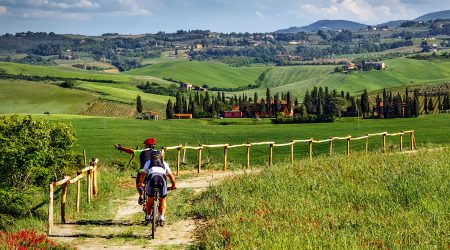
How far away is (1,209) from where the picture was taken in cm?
1752

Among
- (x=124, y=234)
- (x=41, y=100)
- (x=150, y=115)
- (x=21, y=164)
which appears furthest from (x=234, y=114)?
(x=124, y=234)

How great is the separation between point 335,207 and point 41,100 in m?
181

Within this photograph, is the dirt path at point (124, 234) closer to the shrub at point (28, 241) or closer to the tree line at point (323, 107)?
the shrub at point (28, 241)

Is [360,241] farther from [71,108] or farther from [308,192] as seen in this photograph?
[71,108]

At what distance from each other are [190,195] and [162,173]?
6.41 metres

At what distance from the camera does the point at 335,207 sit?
48.1 feet

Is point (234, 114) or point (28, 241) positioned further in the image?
point (234, 114)

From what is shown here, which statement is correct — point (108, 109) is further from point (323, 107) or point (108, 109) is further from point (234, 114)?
point (323, 107)

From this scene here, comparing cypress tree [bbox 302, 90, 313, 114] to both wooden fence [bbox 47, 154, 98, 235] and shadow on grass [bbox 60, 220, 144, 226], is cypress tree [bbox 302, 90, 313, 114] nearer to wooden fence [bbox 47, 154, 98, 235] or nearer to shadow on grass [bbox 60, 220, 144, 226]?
wooden fence [bbox 47, 154, 98, 235]

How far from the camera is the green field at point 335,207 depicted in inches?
433

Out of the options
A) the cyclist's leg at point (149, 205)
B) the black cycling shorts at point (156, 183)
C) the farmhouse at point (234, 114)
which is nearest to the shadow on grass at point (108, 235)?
the cyclist's leg at point (149, 205)

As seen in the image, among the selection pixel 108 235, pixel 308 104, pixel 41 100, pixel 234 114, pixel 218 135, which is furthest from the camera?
pixel 41 100

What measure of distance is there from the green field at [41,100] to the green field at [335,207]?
507 feet

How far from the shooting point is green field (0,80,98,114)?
17038 centimetres
